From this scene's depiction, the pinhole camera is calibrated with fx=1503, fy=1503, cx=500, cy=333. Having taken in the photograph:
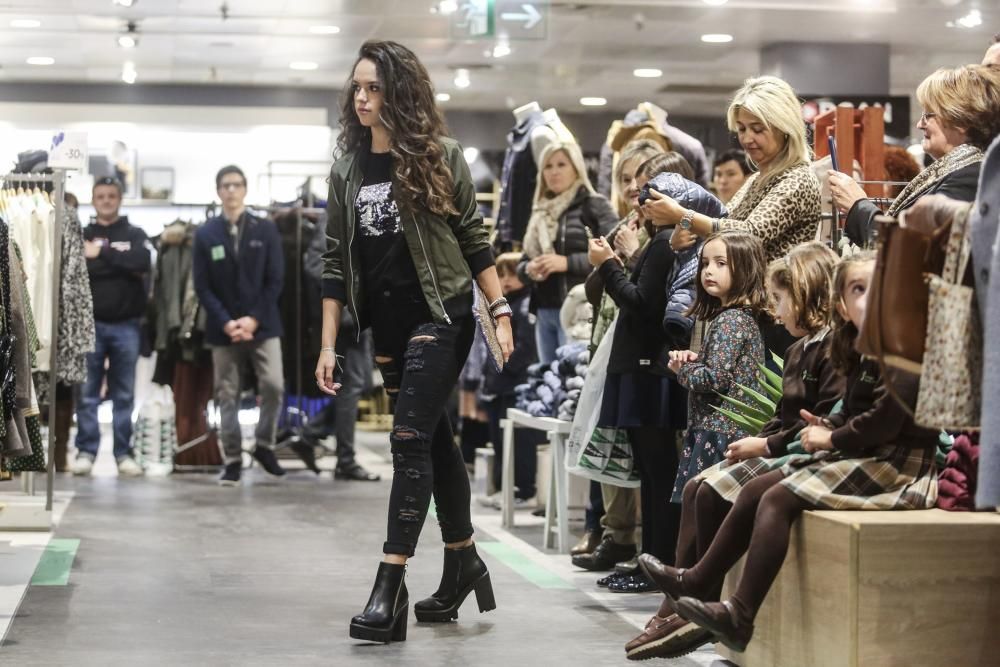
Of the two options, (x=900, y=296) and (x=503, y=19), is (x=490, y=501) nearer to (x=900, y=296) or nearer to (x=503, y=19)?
(x=503, y=19)

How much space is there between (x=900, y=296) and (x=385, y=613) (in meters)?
1.73

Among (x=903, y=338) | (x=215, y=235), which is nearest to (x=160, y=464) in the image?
(x=215, y=235)

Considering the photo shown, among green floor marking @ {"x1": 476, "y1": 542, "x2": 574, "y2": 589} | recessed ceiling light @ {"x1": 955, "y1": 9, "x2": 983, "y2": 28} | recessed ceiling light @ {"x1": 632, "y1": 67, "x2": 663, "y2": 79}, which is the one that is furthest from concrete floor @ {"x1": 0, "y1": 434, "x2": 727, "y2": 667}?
recessed ceiling light @ {"x1": 632, "y1": 67, "x2": 663, "y2": 79}

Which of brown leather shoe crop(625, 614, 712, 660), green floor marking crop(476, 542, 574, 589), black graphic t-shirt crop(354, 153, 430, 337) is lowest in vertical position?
green floor marking crop(476, 542, 574, 589)

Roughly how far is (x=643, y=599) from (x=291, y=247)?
17.1 ft

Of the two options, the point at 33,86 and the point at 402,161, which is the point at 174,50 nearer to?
the point at 33,86

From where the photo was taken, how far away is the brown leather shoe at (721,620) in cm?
291

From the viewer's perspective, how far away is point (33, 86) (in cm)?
1459

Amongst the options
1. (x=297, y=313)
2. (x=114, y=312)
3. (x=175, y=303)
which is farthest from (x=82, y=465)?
(x=297, y=313)

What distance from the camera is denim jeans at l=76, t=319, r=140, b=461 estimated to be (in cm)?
852

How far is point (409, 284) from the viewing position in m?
3.81

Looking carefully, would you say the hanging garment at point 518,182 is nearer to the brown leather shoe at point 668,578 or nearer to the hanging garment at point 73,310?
the hanging garment at point 73,310

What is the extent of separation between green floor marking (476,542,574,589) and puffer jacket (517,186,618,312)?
112 centimetres

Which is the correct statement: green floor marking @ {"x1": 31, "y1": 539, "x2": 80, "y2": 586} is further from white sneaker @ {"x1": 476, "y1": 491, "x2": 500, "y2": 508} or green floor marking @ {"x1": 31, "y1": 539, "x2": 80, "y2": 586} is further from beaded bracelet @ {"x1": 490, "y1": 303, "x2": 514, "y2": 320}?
white sneaker @ {"x1": 476, "y1": 491, "x2": 500, "y2": 508}
